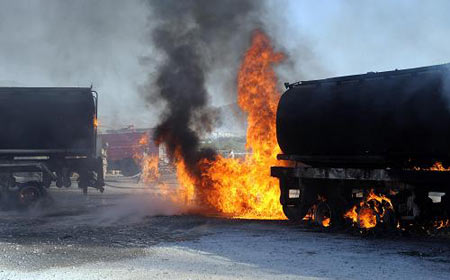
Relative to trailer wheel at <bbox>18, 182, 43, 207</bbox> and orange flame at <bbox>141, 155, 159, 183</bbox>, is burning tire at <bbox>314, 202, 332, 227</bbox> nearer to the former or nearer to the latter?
trailer wheel at <bbox>18, 182, 43, 207</bbox>

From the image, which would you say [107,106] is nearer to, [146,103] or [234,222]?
[146,103]

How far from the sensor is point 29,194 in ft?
54.1

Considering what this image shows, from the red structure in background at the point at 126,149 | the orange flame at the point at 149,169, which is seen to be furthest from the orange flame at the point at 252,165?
the red structure in background at the point at 126,149

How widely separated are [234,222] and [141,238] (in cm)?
274

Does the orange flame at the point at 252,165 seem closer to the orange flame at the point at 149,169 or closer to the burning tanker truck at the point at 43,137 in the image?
the burning tanker truck at the point at 43,137

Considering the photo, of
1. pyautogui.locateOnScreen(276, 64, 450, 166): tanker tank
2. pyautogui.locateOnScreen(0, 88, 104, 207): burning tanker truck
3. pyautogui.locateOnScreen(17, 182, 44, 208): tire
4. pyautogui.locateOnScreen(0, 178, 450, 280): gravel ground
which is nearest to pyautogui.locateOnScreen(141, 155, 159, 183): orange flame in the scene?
pyautogui.locateOnScreen(0, 88, 104, 207): burning tanker truck

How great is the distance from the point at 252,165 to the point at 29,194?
22.8 feet

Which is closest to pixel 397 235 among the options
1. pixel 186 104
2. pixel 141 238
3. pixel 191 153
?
pixel 141 238

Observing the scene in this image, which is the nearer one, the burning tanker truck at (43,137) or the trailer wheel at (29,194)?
the trailer wheel at (29,194)

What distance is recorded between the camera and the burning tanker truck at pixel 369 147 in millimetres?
9906

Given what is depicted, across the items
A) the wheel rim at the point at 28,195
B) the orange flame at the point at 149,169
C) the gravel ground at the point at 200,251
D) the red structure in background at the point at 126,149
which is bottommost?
the gravel ground at the point at 200,251

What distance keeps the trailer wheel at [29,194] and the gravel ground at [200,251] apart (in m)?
2.99

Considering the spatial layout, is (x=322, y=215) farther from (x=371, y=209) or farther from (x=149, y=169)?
(x=149, y=169)

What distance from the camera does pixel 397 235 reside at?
1026 centimetres
